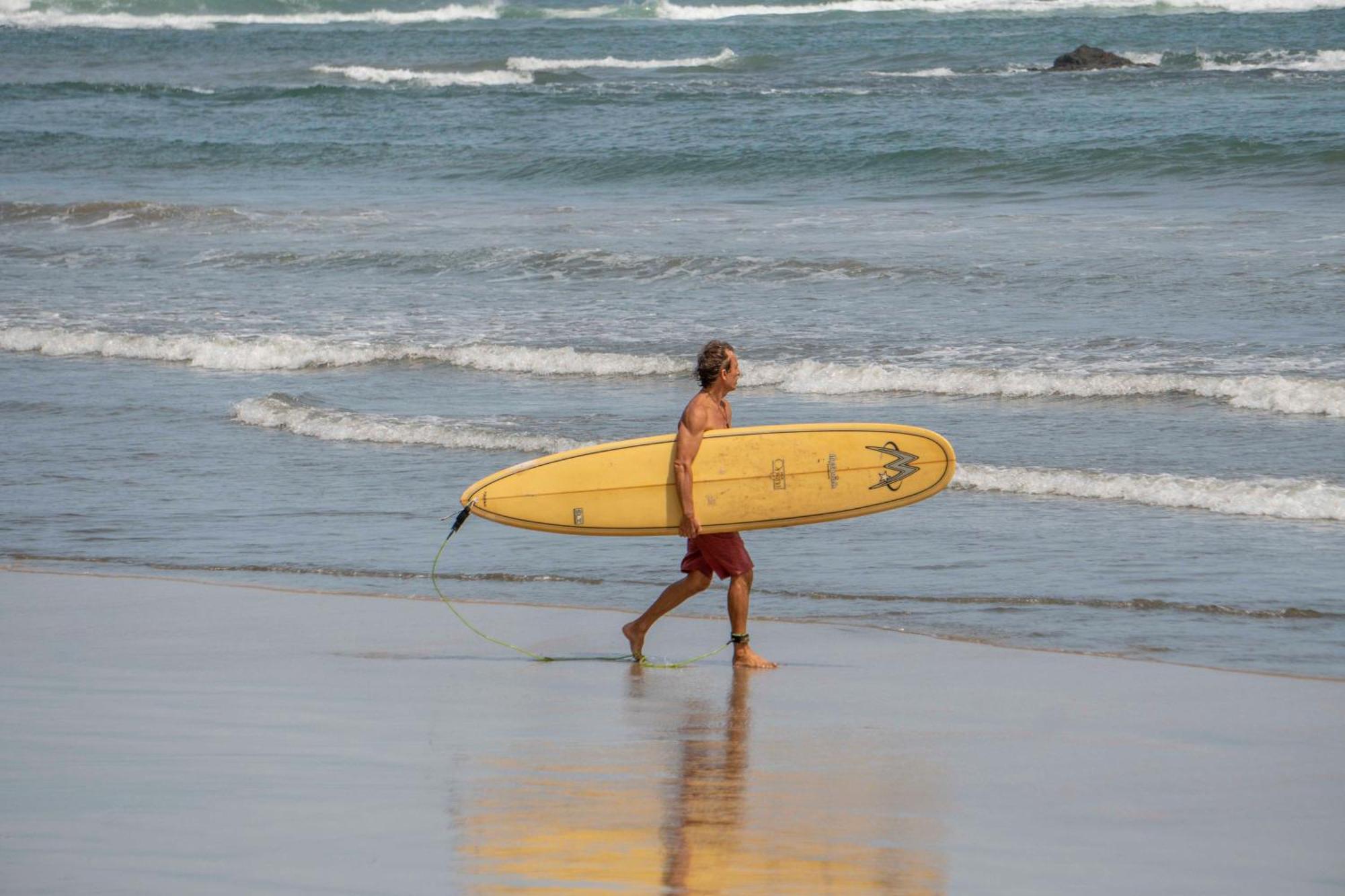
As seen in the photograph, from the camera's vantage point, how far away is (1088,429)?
33.7ft

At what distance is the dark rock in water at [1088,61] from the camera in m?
34.5

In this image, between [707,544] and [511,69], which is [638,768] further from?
[511,69]

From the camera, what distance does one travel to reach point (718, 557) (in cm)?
624

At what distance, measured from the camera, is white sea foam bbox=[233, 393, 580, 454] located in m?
10.3

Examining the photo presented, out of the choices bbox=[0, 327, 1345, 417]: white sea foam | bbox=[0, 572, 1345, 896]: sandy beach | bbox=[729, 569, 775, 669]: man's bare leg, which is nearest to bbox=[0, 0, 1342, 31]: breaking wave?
bbox=[0, 327, 1345, 417]: white sea foam

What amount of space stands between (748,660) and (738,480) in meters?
0.85

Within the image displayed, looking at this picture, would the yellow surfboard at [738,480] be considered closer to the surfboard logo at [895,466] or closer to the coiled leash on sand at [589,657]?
the surfboard logo at [895,466]

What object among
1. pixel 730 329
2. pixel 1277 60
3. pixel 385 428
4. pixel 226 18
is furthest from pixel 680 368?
pixel 226 18

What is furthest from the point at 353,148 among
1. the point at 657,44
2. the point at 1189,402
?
the point at 657,44

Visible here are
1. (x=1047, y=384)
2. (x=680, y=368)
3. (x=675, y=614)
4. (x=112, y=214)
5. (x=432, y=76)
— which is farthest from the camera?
(x=432, y=76)

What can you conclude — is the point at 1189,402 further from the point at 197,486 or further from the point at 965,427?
the point at 197,486

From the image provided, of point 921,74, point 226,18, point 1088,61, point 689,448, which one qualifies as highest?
point 226,18

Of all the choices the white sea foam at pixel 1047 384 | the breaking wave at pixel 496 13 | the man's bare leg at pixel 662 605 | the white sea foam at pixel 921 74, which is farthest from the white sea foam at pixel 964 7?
the man's bare leg at pixel 662 605

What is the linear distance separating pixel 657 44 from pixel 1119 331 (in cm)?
3610
